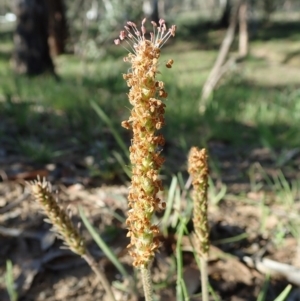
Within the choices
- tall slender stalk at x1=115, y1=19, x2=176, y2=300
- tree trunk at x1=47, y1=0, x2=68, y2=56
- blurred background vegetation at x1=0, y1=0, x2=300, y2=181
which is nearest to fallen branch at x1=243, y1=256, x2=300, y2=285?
blurred background vegetation at x1=0, y1=0, x2=300, y2=181

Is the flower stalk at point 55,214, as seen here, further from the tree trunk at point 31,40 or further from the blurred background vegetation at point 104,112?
the tree trunk at point 31,40

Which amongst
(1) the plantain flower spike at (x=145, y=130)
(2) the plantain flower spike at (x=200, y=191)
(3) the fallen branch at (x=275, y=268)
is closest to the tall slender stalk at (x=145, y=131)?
(1) the plantain flower spike at (x=145, y=130)

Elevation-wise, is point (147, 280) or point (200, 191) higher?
point (200, 191)

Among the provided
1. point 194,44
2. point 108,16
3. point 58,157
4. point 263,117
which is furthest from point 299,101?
point 194,44

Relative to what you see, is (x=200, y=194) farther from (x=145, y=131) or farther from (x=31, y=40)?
(x=31, y=40)

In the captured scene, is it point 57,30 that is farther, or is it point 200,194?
point 57,30

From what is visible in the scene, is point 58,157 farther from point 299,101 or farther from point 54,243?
point 299,101

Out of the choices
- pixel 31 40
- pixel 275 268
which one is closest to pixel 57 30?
pixel 31 40

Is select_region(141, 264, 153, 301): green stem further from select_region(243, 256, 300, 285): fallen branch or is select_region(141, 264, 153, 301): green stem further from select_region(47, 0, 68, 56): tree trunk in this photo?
select_region(47, 0, 68, 56): tree trunk
